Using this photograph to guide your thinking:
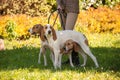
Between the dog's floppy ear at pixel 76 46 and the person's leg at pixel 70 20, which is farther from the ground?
the person's leg at pixel 70 20

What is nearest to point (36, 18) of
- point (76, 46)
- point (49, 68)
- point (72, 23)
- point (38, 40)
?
point (38, 40)

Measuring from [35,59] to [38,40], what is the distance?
14.3ft

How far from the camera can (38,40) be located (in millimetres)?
14469

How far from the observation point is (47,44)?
8.57 m

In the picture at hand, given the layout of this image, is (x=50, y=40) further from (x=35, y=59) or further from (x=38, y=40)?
(x=38, y=40)

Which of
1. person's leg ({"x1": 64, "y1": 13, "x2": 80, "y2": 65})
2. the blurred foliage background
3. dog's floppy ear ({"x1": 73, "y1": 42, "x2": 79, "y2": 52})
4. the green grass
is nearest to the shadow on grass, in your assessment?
the green grass

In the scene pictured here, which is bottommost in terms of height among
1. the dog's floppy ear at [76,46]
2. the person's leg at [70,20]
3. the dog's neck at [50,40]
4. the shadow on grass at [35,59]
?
Answer: the shadow on grass at [35,59]

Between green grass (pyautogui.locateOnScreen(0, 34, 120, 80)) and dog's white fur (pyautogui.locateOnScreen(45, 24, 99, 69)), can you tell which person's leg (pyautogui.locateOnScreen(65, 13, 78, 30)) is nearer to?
dog's white fur (pyautogui.locateOnScreen(45, 24, 99, 69))

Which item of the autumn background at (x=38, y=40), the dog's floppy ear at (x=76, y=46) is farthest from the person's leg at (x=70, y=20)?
the autumn background at (x=38, y=40)

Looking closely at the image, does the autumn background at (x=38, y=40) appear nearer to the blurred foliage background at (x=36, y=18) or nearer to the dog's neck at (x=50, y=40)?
the blurred foliage background at (x=36, y=18)

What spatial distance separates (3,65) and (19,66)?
61 centimetres

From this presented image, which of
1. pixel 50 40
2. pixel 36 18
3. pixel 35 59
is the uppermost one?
pixel 50 40

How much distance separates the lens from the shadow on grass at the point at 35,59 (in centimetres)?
863

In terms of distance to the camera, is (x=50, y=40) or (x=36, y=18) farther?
(x=36, y=18)
